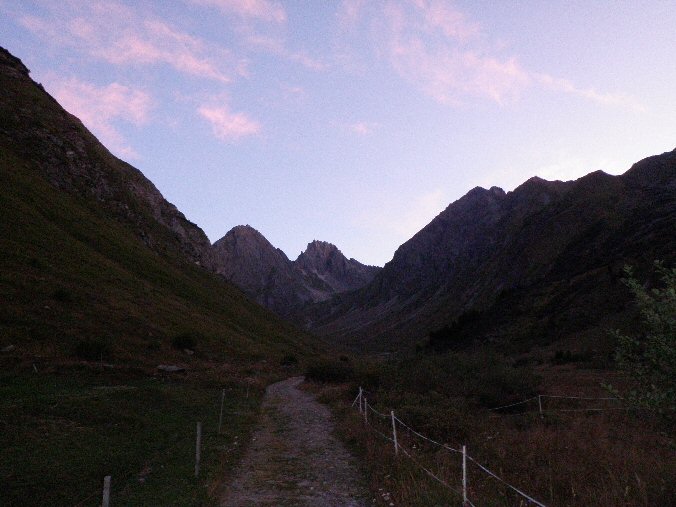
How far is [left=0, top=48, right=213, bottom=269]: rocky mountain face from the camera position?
8362 centimetres

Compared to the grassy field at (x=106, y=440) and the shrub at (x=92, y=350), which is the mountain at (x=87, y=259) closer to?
the shrub at (x=92, y=350)

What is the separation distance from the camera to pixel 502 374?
28844 millimetres

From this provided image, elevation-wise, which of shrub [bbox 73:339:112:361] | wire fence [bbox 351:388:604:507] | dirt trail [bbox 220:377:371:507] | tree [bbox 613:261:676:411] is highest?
tree [bbox 613:261:676:411]

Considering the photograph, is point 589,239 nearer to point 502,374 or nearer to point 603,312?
point 603,312

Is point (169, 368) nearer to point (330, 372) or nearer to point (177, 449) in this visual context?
point (330, 372)

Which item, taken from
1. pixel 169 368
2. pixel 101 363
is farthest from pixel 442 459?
pixel 169 368

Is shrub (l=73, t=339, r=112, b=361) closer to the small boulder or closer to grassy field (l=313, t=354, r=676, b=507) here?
the small boulder

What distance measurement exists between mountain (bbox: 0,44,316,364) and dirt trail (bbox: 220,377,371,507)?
19.1m

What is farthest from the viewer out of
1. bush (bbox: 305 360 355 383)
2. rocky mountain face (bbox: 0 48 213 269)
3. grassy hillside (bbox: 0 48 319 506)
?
rocky mountain face (bbox: 0 48 213 269)

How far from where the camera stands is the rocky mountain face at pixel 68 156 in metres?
83.6

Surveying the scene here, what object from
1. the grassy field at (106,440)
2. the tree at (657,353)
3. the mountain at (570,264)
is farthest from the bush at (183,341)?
the tree at (657,353)

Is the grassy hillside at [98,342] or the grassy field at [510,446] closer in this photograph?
the grassy field at [510,446]

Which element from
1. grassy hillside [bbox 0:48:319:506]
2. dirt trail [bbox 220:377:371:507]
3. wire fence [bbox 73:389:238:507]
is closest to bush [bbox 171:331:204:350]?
grassy hillside [bbox 0:48:319:506]

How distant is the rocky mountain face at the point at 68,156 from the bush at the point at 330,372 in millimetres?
61511
